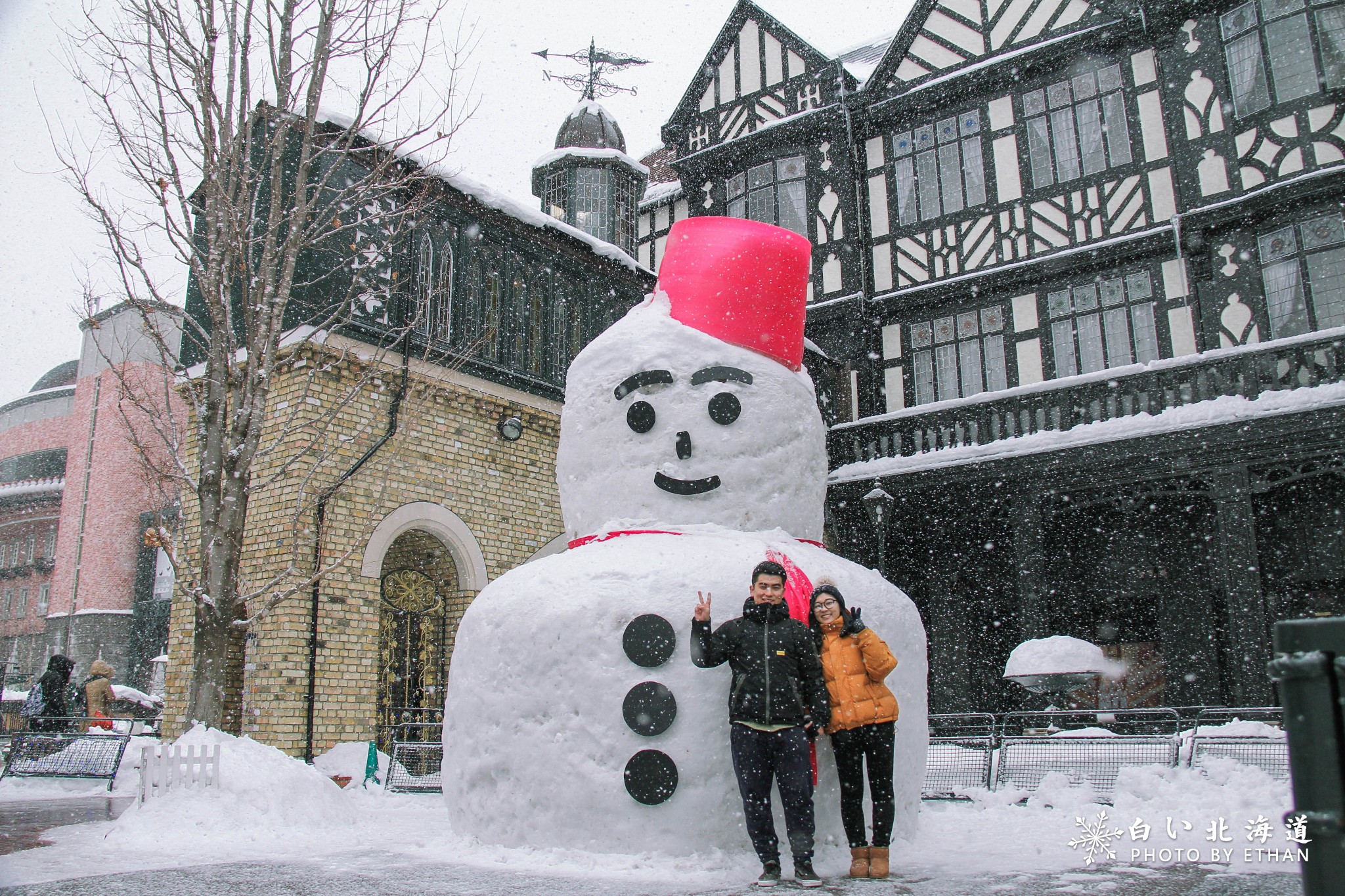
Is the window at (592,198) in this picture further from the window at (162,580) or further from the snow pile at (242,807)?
the window at (162,580)

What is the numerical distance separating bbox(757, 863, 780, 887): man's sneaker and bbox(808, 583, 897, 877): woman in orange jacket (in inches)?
17.3

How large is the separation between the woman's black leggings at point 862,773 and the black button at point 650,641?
887mm

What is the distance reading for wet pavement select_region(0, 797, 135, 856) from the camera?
5.65m

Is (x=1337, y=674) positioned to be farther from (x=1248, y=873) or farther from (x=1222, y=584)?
(x=1222, y=584)

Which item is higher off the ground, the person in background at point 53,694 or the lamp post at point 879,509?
the lamp post at point 879,509

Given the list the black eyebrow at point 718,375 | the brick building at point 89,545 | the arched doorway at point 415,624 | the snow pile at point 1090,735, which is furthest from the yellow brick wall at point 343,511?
the brick building at point 89,545

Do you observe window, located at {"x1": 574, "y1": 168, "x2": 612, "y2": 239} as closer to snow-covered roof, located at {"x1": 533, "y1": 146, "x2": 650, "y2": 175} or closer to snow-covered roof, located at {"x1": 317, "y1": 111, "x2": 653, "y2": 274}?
snow-covered roof, located at {"x1": 533, "y1": 146, "x2": 650, "y2": 175}

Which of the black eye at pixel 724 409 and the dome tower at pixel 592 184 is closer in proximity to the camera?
the black eye at pixel 724 409

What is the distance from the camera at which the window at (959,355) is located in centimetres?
1506

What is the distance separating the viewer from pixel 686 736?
4344mm

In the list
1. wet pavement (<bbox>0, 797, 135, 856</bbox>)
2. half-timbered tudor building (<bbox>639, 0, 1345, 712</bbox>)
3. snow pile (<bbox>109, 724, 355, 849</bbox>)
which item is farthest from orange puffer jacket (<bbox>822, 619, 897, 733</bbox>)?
half-timbered tudor building (<bbox>639, 0, 1345, 712</bbox>)

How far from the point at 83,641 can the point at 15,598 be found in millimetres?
8556

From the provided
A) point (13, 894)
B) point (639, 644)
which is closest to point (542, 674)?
point (639, 644)

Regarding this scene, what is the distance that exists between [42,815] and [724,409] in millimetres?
6463
